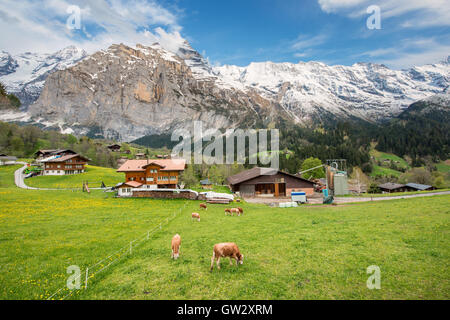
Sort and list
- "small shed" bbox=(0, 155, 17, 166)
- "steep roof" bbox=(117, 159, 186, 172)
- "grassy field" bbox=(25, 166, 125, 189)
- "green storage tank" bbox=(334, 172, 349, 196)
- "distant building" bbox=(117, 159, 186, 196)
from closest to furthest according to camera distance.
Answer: "green storage tank" bbox=(334, 172, 349, 196) < "steep roof" bbox=(117, 159, 186, 172) < "distant building" bbox=(117, 159, 186, 196) < "grassy field" bbox=(25, 166, 125, 189) < "small shed" bbox=(0, 155, 17, 166)

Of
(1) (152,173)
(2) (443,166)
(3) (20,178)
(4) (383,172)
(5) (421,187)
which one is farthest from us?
(2) (443,166)

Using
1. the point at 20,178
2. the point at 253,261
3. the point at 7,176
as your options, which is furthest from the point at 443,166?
the point at 7,176

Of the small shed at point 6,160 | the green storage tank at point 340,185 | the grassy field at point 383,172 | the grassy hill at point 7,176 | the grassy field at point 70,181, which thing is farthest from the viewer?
the grassy field at point 383,172

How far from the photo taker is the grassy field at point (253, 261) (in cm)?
831

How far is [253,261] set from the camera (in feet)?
36.3

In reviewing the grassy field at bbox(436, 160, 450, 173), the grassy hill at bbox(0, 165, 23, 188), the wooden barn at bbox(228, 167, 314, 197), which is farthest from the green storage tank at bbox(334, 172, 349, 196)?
the grassy field at bbox(436, 160, 450, 173)

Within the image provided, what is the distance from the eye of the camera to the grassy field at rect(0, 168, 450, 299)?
27.3 feet

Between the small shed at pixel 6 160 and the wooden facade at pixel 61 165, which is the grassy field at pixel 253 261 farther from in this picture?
the small shed at pixel 6 160

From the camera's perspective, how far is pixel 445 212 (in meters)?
18.1

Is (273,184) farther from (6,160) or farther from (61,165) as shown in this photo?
(6,160)

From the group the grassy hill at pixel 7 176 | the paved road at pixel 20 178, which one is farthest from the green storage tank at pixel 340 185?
the grassy hill at pixel 7 176

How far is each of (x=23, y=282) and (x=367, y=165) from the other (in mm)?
167993

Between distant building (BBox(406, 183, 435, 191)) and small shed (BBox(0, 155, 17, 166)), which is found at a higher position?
small shed (BBox(0, 155, 17, 166))

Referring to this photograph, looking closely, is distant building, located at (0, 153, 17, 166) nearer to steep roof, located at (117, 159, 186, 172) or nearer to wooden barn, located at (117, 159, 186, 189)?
steep roof, located at (117, 159, 186, 172)
